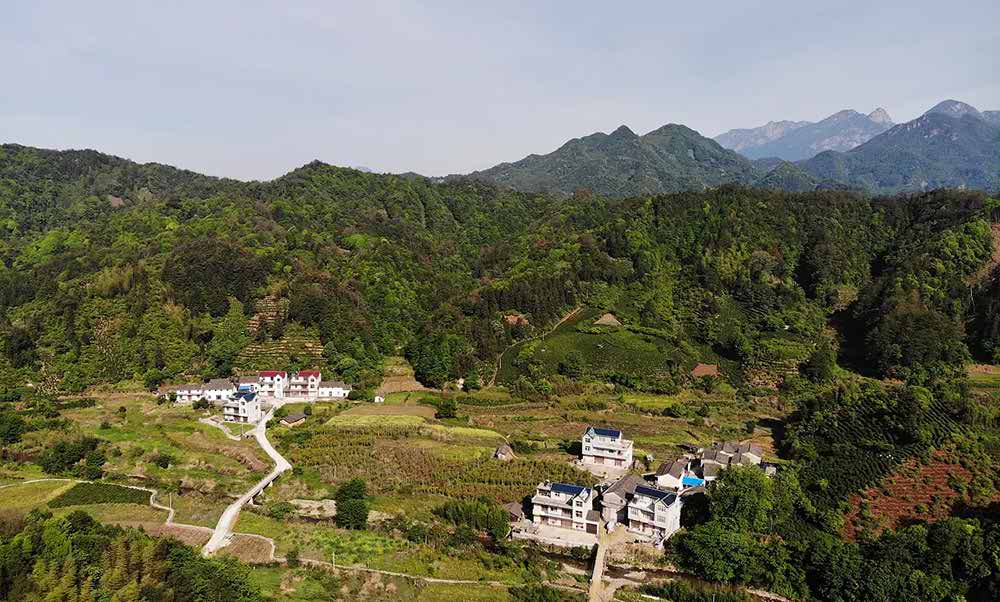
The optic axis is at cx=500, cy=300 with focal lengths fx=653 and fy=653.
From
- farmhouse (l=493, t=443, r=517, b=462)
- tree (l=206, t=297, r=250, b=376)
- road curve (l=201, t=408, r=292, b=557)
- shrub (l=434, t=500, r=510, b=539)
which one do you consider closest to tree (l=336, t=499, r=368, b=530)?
shrub (l=434, t=500, r=510, b=539)

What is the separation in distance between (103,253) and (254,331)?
22.0 metres

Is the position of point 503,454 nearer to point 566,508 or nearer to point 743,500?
point 566,508

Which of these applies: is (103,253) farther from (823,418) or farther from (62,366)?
(823,418)

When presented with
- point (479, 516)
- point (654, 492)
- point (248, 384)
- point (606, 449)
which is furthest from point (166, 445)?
point (654, 492)

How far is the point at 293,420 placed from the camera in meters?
44.8

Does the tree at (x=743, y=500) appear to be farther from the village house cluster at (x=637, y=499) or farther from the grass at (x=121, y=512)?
the grass at (x=121, y=512)

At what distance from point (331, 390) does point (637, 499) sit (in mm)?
28193

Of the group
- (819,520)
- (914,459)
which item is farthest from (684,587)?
(914,459)

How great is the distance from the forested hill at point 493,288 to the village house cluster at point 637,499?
56.2 ft

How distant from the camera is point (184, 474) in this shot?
1441 inches

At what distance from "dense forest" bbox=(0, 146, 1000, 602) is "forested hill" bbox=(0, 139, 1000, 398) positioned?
0.26 metres

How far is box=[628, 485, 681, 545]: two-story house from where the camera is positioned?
29647 mm

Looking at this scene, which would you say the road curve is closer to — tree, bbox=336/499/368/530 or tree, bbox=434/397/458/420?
tree, bbox=336/499/368/530

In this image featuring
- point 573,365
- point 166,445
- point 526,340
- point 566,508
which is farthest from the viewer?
point 526,340
